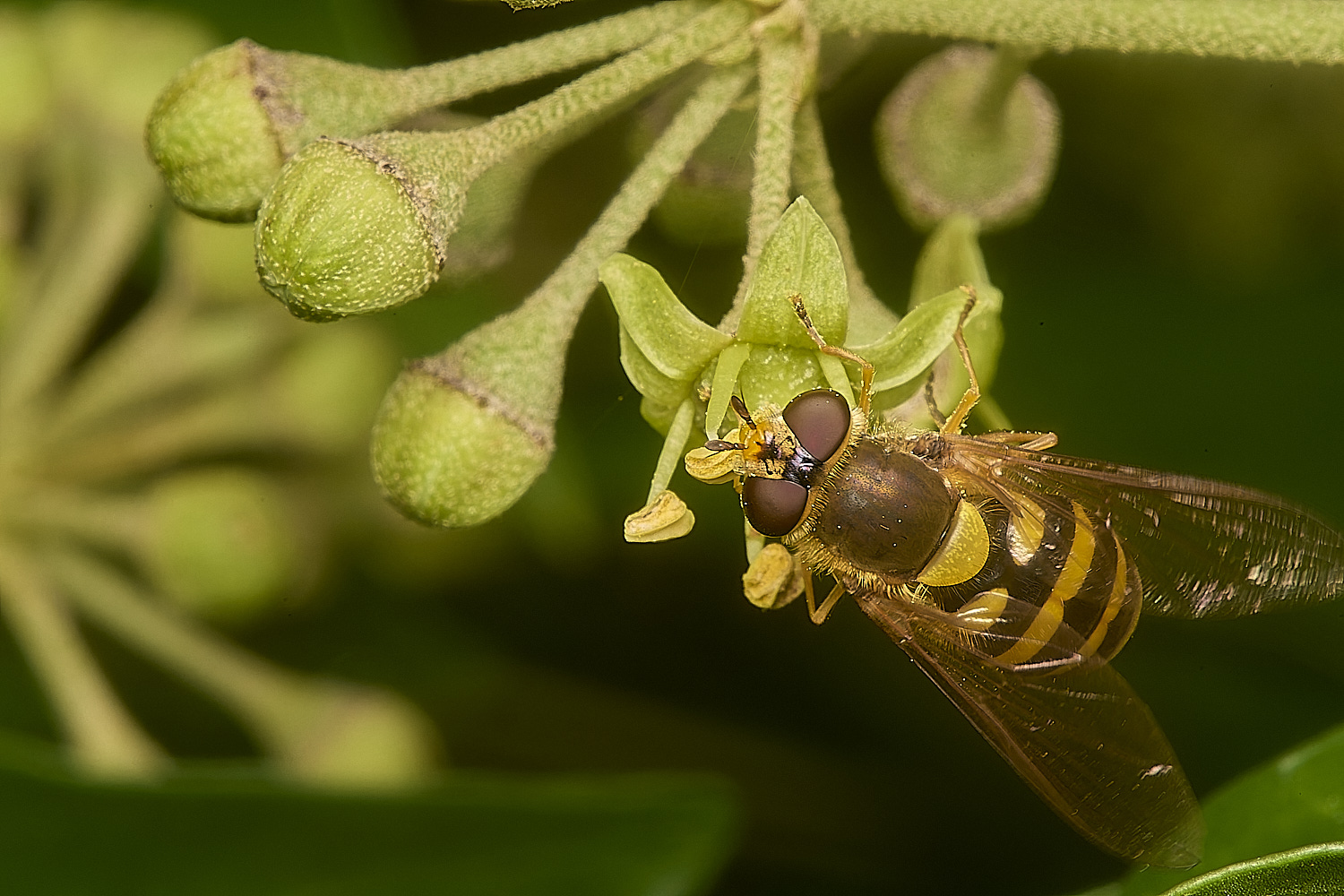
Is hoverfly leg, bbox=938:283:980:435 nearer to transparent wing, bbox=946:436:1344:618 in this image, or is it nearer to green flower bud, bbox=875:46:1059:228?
transparent wing, bbox=946:436:1344:618

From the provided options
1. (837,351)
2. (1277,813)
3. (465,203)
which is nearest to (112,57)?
(465,203)

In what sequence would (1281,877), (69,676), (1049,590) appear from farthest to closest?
(69,676)
(1049,590)
(1281,877)

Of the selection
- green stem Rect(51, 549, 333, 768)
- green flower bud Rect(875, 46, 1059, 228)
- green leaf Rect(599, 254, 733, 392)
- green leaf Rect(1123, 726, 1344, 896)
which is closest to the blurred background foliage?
green stem Rect(51, 549, 333, 768)

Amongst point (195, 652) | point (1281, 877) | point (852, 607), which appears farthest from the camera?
point (852, 607)

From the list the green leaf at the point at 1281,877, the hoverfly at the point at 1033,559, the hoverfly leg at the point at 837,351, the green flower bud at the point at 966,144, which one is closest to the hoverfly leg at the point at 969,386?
the hoverfly at the point at 1033,559

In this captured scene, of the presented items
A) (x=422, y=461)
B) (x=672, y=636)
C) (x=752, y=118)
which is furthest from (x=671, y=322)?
(x=672, y=636)

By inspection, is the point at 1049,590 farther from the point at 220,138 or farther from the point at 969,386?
the point at 220,138
